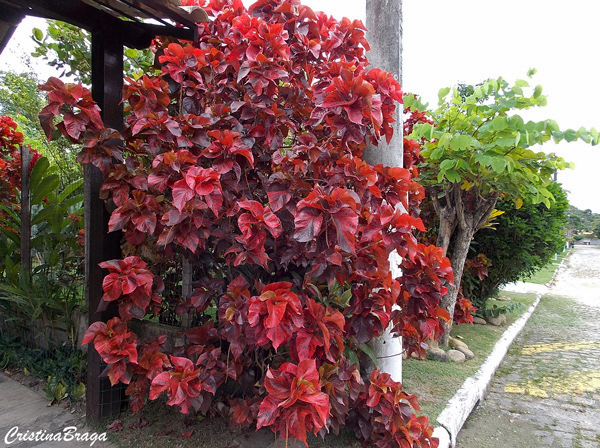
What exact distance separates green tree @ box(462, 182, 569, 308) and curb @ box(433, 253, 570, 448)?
3.36ft

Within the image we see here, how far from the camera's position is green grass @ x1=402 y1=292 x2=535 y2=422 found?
307 cm

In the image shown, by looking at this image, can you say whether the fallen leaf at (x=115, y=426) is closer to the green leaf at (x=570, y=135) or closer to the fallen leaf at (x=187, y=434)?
the fallen leaf at (x=187, y=434)

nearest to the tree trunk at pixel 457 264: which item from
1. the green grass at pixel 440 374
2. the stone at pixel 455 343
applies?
the stone at pixel 455 343

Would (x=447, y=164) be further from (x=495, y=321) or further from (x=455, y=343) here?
(x=495, y=321)

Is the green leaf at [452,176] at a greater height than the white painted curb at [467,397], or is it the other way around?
the green leaf at [452,176]

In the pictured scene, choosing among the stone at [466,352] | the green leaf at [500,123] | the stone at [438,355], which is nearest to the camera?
the green leaf at [500,123]

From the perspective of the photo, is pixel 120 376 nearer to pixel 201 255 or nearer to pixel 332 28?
pixel 201 255

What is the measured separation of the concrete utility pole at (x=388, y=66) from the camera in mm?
2596

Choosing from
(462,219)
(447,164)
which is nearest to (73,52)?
(447,164)

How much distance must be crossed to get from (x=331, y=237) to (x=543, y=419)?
9.63 feet

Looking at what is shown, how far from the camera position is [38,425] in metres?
2.68

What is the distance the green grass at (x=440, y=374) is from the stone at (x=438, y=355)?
0.07 meters

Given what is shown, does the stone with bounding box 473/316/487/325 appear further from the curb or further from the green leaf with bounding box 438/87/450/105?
the green leaf with bounding box 438/87/450/105

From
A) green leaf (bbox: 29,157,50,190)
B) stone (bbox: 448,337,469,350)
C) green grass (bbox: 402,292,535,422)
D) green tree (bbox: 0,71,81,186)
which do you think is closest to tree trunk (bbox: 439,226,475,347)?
stone (bbox: 448,337,469,350)
